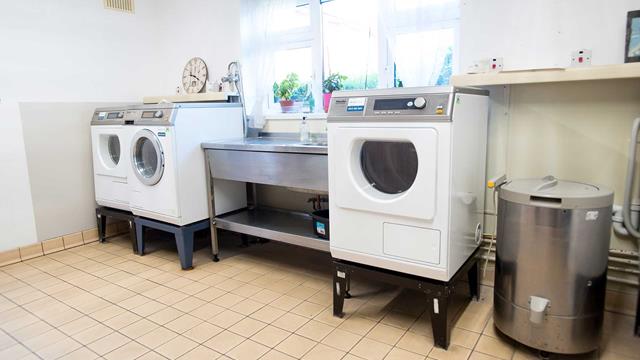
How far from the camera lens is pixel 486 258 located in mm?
2592

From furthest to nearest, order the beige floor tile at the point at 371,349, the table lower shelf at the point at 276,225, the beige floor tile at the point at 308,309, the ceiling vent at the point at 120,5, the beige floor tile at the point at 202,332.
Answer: the ceiling vent at the point at 120,5, the table lower shelf at the point at 276,225, the beige floor tile at the point at 308,309, the beige floor tile at the point at 202,332, the beige floor tile at the point at 371,349

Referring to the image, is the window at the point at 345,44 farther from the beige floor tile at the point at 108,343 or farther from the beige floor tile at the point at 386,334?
the beige floor tile at the point at 108,343

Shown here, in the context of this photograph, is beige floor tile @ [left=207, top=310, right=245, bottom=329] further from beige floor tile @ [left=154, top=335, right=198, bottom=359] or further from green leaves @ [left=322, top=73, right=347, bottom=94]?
green leaves @ [left=322, top=73, right=347, bottom=94]

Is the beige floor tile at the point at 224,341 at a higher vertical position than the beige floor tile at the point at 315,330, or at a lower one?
lower

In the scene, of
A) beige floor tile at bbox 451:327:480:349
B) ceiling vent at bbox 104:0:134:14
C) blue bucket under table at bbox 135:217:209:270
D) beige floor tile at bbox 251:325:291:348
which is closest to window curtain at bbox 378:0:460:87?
beige floor tile at bbox 451:327:480:349

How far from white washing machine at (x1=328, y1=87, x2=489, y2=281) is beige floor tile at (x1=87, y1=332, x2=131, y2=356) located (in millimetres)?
1214

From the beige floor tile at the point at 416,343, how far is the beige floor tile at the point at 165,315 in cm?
128

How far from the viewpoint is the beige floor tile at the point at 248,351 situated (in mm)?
1986

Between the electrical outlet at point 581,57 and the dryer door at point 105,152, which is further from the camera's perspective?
the dryer door at point 105,152

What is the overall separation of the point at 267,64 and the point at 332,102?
1.57m

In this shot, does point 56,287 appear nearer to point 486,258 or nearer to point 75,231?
point 75,231

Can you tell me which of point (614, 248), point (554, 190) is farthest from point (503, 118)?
point (614, 248)

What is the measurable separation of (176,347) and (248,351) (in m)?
0.38

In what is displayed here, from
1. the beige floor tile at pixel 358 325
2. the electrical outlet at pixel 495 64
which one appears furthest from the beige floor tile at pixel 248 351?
the electrical outlet at pixel 495 64
